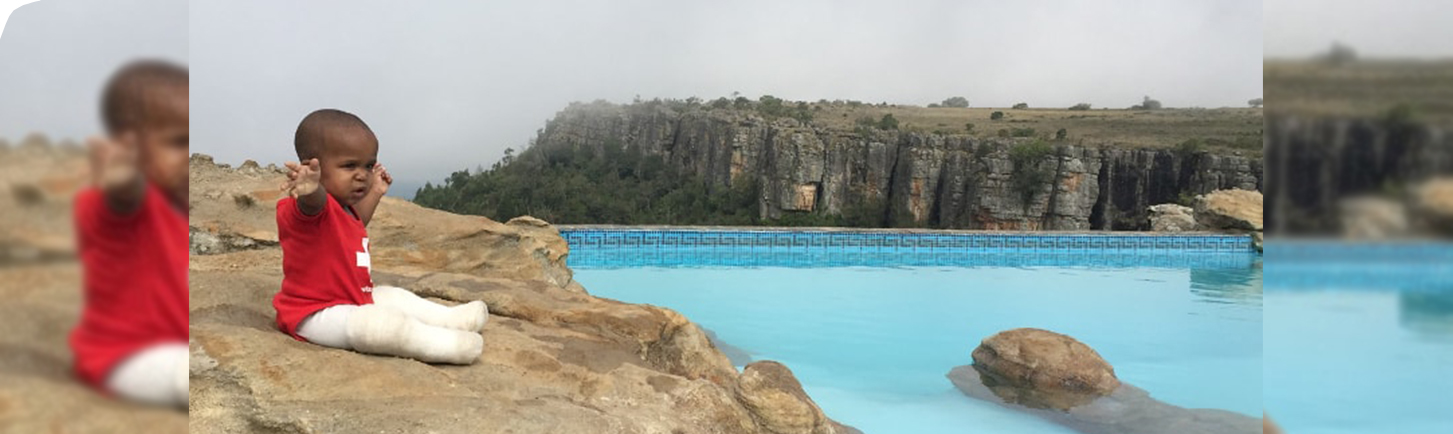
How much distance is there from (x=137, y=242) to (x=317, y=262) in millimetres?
1796

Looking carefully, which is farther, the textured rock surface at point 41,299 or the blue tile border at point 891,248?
the blue tile border at point 891,248

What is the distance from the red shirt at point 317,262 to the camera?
216 centimetres

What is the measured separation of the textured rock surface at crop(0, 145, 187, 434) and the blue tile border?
47.7 ft

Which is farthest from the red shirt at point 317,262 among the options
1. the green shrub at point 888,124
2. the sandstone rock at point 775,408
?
the green shrub at point 888,124

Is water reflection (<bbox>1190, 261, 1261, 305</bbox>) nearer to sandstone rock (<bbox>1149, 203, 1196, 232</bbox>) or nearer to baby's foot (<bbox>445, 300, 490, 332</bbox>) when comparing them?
sandstone rock (<bbox>1149, 203, 1196, 232</bbox>)

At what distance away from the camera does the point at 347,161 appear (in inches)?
86.7

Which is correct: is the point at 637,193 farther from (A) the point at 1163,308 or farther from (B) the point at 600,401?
(B) the point at 600,401

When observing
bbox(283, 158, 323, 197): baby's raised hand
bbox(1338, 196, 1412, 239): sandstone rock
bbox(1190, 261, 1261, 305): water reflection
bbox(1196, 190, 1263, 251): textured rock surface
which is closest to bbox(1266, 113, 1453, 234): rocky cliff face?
bbox(1338, 196, 1412, 239): sandstone rock

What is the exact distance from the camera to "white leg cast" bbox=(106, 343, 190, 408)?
560mm

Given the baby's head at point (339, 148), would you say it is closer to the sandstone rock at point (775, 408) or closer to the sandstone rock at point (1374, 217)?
the sandstone rock at point (775, 408)

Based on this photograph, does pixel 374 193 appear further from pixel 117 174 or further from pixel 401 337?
pixel 117 174

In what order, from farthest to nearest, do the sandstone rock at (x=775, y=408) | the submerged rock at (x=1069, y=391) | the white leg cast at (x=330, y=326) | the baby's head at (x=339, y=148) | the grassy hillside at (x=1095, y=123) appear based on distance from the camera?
the grassy hillside at (x=1095, y=123) < the submerged rock at (x=1069, y=391) < the sandstone rock at (x=775, y=408) < the white leg cast at (x=330, y=326) < the baby's head at (x=339, y=148)

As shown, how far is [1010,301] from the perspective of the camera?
36.7 ft

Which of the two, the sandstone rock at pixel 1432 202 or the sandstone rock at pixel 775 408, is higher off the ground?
the sandstone rock at pixel 1432 202
